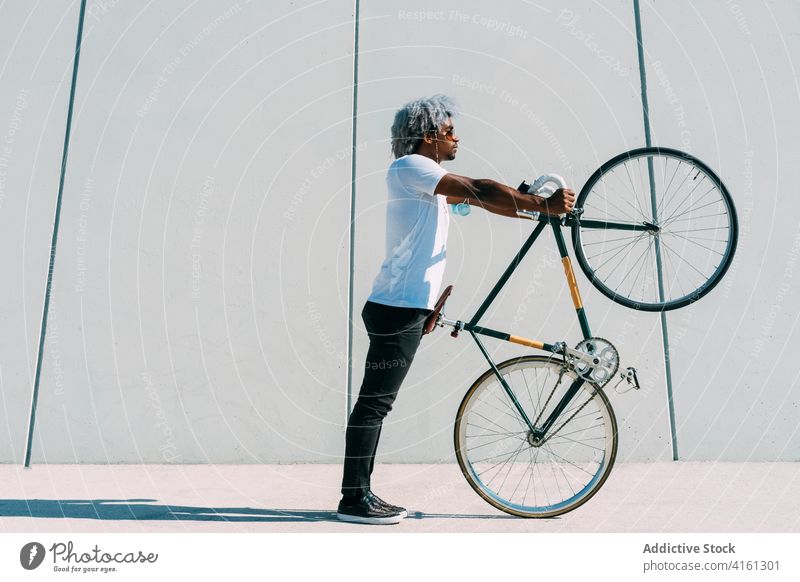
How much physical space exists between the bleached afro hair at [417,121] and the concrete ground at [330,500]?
1642 millimetres

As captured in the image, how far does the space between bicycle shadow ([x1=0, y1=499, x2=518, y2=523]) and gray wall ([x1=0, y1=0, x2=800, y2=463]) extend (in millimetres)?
999

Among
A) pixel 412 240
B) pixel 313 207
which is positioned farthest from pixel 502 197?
pixel 313 207

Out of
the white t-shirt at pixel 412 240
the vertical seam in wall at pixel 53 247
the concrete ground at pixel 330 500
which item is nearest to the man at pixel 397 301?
the white t-shirt at pixel 412 240

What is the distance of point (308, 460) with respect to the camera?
4629 mm

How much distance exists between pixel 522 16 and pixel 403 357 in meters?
2.71

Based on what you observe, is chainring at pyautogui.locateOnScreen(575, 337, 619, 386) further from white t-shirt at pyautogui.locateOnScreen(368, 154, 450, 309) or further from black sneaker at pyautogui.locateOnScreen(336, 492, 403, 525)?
black sneaker at pyautogui.locateOnScreen(336, 492, 403, 525)

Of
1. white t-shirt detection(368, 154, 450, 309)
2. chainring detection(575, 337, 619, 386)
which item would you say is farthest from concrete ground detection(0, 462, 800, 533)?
white t-shirt detection(368, 154, 450, 309)

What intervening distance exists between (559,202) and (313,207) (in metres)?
1.99

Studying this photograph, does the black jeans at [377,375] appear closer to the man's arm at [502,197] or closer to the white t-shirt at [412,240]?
the white t-shirt at [412,240]

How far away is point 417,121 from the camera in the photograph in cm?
342

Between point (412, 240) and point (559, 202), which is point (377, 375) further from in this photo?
point (559, 202)

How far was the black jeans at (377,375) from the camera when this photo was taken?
3.27 meters

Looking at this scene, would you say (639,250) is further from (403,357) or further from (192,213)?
(192,213)

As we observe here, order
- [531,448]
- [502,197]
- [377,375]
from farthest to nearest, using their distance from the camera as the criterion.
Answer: [531,448], [377,375], [502,197]
